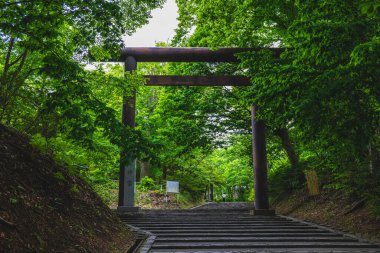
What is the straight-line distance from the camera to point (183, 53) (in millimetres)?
11352

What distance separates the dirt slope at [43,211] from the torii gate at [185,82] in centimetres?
466

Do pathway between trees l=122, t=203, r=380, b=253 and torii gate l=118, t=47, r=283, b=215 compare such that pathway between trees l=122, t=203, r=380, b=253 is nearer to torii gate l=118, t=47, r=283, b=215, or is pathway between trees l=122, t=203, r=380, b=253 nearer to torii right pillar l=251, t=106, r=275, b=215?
torii gate l=118, t=47, r=283, b=215

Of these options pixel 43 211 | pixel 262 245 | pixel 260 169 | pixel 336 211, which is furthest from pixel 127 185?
pixel 43 211

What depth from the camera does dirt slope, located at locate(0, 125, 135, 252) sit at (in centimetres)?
330

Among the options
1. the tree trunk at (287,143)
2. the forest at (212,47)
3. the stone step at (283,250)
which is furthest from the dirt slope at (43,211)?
the tree trunk at (287,143)

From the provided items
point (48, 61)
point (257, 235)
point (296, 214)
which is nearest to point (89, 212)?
point (48, 61)

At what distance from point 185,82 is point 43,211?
851cm

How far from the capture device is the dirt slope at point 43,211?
3.30 meters

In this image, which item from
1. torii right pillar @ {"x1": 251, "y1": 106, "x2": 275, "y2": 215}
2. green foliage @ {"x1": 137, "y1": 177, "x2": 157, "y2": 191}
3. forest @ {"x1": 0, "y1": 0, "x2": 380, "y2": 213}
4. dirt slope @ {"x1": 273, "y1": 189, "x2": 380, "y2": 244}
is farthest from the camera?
green foliage @ {"x1": 137, "y1": 177, "x2": 157, "y2": 191}

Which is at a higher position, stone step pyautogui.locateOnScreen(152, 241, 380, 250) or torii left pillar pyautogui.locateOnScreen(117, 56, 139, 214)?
torii left pillar pyautogui.locateOnScreen(117, 56, 139, 214)

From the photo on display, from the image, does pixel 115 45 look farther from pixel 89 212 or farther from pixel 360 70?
pixel 360 70

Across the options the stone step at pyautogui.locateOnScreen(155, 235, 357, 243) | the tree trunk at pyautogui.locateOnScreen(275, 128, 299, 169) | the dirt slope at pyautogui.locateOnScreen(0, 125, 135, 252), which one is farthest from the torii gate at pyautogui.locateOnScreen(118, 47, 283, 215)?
the stone step at pyautogui.locateOnScreen(155, 235, 357, 243)

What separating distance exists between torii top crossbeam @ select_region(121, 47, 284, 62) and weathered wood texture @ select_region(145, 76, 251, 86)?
74 centimetres

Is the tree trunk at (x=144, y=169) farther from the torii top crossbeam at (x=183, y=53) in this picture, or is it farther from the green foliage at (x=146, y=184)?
the torii top crossbeam at (x=183, y=53)
